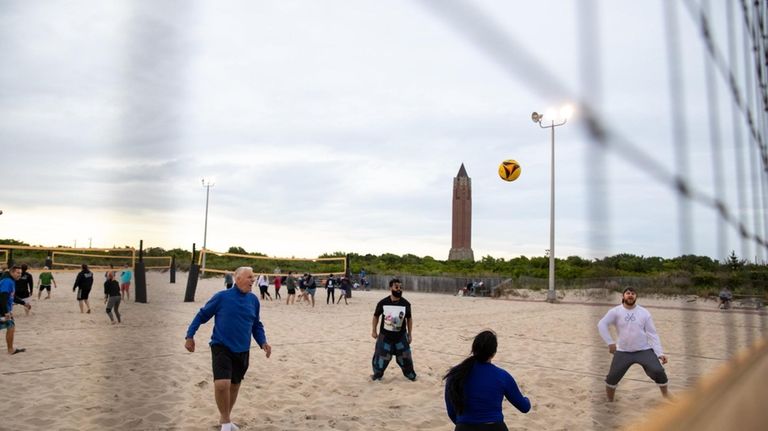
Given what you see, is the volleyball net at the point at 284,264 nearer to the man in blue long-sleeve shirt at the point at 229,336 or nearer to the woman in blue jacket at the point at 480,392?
the man in blue long-sleeve shirt at the point at 229,336

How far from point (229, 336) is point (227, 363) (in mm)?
210

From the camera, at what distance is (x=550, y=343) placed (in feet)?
33.4

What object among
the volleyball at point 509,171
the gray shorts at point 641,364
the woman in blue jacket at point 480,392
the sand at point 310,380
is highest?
the volleyball at point 509,171

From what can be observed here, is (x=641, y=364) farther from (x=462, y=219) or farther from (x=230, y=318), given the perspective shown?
(x=462, y=219)

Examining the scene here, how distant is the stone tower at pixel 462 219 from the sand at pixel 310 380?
4392 centimetres

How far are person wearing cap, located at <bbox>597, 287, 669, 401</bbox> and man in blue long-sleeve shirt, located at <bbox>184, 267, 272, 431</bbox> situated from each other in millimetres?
3379

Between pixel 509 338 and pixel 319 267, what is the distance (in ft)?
99.0

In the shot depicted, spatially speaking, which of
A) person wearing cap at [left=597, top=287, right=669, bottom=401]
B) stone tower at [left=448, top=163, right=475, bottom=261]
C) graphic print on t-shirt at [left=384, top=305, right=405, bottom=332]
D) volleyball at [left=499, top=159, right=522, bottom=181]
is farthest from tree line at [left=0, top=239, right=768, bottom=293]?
stone tower at [left=448, top=163, right=475, bottom=261]

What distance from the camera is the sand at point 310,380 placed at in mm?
4926

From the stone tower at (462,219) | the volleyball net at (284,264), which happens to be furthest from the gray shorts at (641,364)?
the stone tower at (462,219)

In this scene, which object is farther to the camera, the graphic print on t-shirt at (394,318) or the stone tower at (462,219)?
the stone tower at (462,219)

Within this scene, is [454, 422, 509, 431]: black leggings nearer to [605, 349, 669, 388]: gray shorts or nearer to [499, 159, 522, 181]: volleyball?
[605, 349, 669, 388]: gray shorts

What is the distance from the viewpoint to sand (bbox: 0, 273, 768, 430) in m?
4.93

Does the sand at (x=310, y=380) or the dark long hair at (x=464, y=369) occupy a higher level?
the dark long hair at (x=464, y=369)
